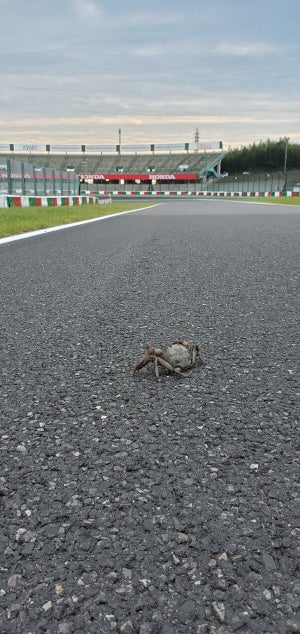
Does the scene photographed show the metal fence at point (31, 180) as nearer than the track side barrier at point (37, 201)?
No

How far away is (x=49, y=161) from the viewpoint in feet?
335

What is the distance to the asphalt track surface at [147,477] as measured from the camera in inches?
47.0

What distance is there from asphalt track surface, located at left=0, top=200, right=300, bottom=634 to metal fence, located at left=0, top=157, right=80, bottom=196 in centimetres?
1850

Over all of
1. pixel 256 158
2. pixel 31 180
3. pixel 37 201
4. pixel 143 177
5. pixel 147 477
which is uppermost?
pixel 256 158

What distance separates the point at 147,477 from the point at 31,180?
24.7 meters

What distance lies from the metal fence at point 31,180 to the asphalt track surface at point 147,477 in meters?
18.5

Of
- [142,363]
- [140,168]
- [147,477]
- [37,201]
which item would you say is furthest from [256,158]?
[147,477]

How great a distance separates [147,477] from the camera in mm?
1702

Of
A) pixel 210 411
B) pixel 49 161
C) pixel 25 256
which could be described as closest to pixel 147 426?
pixel 210 411

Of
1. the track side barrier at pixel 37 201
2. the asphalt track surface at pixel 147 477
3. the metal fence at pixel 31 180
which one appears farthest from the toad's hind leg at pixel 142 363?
the metal fence at pixel 31 180

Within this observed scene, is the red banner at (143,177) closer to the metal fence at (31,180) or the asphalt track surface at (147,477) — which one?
the metal fence at (31,180)

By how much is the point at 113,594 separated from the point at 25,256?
6.69 metres

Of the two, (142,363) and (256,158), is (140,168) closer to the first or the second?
(256,158)

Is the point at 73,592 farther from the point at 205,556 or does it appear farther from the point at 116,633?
the point at 205,556
